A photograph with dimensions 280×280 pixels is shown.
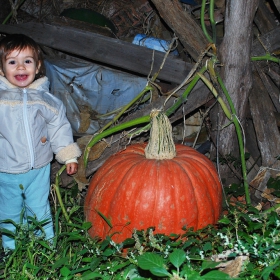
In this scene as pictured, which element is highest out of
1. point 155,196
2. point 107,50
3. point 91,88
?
point 107,50

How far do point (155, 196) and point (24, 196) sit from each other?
910 millimetres

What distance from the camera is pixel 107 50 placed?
3.89m

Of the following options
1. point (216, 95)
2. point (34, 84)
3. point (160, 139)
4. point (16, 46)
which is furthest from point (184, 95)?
point (16, 46)

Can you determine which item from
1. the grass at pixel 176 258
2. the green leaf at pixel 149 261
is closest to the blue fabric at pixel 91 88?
the grass at pixel 176 258

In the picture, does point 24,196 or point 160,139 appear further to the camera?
point 24,196

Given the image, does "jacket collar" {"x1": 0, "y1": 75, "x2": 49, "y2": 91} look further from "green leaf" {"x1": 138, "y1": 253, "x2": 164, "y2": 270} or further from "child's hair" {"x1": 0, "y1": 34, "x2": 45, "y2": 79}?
"green leaf" {"x1": 138, "y1": 253, "x2": 164, "y2": 270}

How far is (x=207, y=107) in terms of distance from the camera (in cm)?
355

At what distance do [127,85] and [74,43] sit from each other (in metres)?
0.69

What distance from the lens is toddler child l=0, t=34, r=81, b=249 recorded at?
2.83 m

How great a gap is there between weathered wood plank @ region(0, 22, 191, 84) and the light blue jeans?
48.9 inches

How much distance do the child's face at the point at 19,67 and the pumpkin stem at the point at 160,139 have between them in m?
0.84

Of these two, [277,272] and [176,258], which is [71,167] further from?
[277,272]

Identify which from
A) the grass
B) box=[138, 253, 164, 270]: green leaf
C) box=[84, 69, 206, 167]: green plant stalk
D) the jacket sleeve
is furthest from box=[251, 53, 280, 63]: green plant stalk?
box=[138, 253, 164, 270]: green leaf

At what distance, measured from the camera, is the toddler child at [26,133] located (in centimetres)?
283
